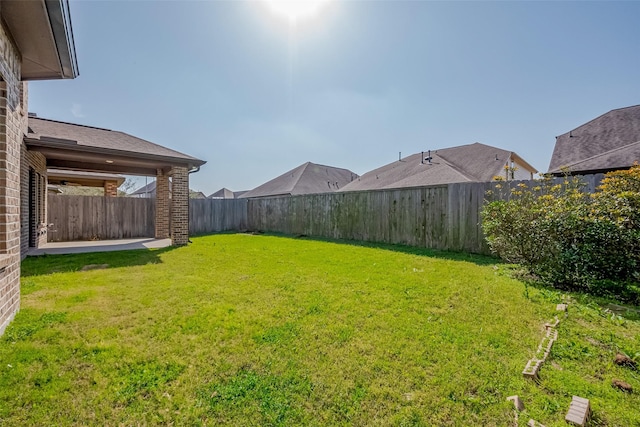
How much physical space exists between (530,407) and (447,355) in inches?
24.8

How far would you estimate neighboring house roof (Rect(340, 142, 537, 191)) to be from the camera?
14.6 metres

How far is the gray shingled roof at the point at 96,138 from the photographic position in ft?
25.1

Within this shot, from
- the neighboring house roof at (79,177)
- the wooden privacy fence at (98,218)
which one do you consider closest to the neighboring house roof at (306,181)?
the wooden privacy fence at (98,218)

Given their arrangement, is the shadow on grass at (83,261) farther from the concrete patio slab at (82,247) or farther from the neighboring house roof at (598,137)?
the neighboring house roof at (598,137)

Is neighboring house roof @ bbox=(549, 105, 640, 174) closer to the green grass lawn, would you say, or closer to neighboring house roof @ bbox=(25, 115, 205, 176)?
the green grass lawn

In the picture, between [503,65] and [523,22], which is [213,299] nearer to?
[523,22]

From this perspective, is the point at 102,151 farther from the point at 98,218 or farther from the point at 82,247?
the point at 98,218

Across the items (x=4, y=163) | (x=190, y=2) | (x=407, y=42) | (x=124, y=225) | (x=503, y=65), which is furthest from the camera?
(x=124, y=225)

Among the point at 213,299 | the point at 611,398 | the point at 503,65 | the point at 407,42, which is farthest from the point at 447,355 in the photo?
the point at 503,65

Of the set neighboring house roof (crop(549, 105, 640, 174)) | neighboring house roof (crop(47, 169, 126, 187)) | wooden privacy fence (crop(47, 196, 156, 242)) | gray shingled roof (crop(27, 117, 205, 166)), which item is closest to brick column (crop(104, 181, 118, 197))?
neighboring house roof (crop(47, 169, 126, 187))

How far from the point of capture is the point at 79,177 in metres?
12.8

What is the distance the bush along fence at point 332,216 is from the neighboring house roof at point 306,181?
7456mm

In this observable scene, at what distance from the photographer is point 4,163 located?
9.12 ft

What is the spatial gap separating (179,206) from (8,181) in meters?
6.17
